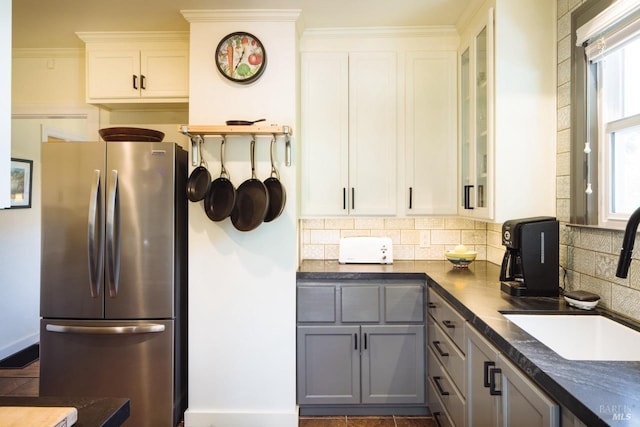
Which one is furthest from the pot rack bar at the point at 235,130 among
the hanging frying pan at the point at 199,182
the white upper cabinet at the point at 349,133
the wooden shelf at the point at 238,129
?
the white upper cabinet at the point at 349,133

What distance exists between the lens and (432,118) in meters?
2.64

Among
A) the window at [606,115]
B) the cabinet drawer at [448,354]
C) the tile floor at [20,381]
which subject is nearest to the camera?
the window at [606,115]

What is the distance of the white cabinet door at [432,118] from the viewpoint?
264cm

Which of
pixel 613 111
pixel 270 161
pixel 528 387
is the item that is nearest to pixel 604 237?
pixel 613 111

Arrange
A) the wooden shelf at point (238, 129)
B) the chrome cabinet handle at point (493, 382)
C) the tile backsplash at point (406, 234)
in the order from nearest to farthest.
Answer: the chrome cabinet handle at point (493, 382), the wooden shelf at point (238, 129), the tile backsplash at point (406, 234)

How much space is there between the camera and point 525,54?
2084 millimetres

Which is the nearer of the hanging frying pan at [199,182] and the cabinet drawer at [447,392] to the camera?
the cabinet drawer at [447,392]

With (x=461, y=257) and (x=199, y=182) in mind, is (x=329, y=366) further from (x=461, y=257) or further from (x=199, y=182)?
(x=199, y=182)

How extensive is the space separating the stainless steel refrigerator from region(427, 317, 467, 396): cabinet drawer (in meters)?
1.49

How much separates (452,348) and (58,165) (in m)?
2.35

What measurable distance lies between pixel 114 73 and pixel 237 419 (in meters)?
2.38

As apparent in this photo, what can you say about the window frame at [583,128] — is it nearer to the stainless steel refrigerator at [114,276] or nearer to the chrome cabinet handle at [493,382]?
the chrome cabinet handle at [493,382]

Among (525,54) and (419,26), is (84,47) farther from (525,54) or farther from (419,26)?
(525,54)

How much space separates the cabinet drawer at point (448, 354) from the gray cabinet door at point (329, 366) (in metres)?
0.44
